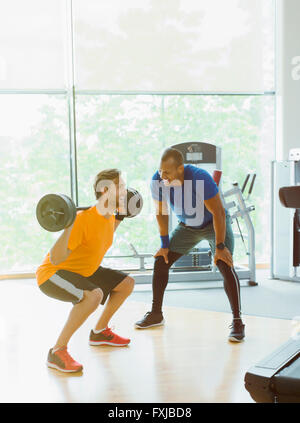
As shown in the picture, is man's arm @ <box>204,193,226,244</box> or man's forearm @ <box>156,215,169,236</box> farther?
man's forearm @ <box>156,215,169,236</box>

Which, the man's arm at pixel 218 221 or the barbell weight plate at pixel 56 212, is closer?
the barbell weight plate at pixel 56 212

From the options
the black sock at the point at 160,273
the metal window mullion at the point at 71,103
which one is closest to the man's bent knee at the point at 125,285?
the black sock at the point at 160,273

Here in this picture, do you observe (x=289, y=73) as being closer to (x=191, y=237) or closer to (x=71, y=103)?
(x=71, y=103)

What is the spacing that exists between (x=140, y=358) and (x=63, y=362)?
0.42 metres

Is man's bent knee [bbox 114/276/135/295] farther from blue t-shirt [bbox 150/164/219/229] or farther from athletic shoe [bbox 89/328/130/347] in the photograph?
blue t-shirt [bbox 150/164/219/229]

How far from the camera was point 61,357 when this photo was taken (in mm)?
2332

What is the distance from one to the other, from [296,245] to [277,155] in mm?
1256

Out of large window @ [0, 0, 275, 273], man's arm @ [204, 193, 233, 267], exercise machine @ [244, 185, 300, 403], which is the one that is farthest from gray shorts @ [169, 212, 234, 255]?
large window @ [0, 0, 275, 273]

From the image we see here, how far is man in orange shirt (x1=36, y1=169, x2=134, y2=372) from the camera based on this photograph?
2.30m

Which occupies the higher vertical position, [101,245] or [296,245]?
[101,245]

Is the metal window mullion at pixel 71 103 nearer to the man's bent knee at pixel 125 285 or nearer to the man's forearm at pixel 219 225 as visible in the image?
the man's bent knee at pixel 125 285

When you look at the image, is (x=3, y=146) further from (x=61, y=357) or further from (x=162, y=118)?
(x=61, y=357)

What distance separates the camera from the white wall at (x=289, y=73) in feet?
16.4
